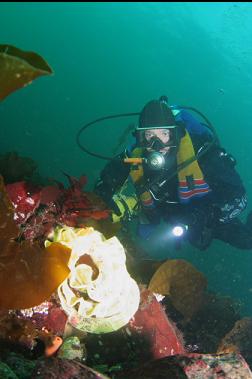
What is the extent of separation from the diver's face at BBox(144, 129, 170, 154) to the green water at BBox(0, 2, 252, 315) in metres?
11.4

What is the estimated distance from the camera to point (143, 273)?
12.2 feet

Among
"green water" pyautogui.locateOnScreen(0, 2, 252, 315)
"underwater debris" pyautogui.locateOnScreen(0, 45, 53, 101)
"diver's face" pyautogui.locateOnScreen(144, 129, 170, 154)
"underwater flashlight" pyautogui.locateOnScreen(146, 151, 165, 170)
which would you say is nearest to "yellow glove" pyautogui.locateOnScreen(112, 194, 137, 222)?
"underwater flashlight" pyautogui.locateOnScreen(146, 151, 165, 170)

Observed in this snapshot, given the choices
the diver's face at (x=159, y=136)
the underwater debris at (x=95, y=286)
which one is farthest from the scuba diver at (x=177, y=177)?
the underwater debris at (x=95, y=286)

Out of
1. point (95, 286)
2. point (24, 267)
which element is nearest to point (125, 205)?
point (95, 286)

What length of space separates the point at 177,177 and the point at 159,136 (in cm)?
78

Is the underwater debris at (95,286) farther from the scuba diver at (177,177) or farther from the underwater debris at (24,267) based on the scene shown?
the scuba diver at (177,177)

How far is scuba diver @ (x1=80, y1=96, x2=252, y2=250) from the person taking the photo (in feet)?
17.7

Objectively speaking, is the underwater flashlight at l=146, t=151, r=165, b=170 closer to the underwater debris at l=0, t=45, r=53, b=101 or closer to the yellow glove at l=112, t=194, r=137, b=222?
the yellow glove at l=112, t=194, r=137, b=222

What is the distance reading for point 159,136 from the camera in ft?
17.8

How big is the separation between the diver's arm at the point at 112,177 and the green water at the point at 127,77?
11.1 m

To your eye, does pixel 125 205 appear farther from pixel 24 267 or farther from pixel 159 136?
pixel 24 267

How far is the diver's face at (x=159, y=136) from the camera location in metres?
5.38

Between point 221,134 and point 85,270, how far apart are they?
5620cm

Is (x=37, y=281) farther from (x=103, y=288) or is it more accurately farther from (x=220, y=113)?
(x=220, y=113)
